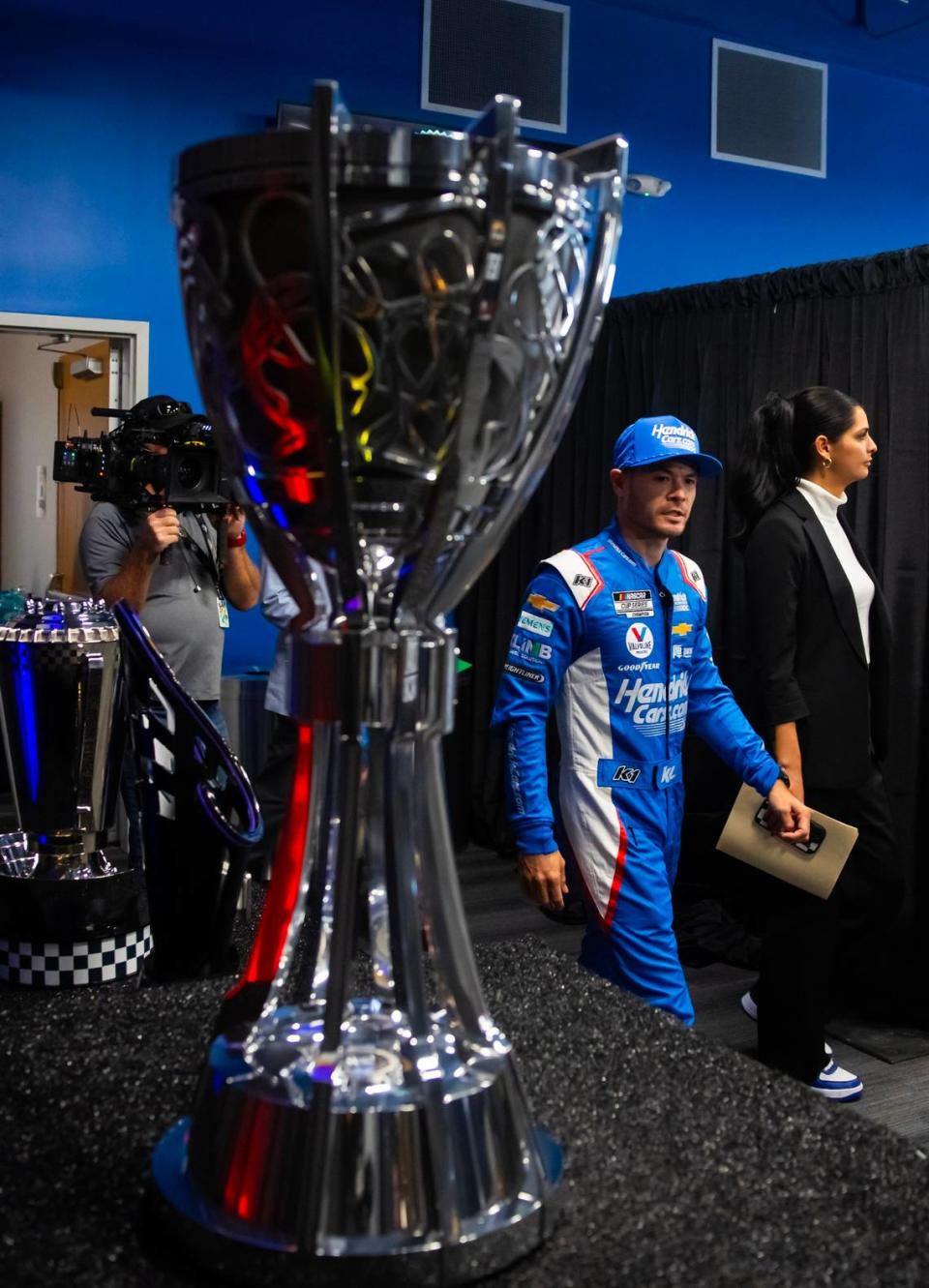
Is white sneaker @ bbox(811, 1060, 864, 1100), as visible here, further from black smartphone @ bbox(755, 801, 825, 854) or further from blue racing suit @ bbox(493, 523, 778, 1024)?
blue racing suit @ bbox(493, 523, 778, 1024)

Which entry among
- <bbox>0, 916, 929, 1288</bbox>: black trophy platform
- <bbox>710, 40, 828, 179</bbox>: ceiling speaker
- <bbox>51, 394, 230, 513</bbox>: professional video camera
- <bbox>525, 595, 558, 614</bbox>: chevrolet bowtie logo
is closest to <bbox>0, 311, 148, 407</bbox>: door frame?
<bbox>51, 394, 230, 513</bbox>: professional video camera

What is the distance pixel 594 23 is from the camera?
5402mm

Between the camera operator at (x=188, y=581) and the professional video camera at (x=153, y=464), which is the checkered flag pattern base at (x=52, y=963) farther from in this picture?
the camera operator at (x=188, y=581)

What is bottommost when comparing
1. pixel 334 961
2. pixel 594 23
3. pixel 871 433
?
pixel 334 961

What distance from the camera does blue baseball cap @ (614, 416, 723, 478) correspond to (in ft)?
7.79

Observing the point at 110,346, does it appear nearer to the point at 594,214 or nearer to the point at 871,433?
the point at 871,433

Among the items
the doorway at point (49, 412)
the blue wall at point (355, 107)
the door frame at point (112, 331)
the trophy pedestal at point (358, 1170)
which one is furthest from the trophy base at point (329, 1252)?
the blue wall at point (355, 107)

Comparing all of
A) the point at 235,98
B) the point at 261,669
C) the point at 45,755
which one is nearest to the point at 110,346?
the point at 235,98

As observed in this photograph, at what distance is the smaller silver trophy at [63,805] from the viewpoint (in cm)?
83

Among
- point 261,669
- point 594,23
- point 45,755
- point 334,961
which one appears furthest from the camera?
point 594,23

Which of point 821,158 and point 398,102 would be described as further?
point 821,158

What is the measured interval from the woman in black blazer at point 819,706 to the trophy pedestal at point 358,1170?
2330 millimetres

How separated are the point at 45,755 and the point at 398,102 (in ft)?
15.6

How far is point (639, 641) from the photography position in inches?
89.1
